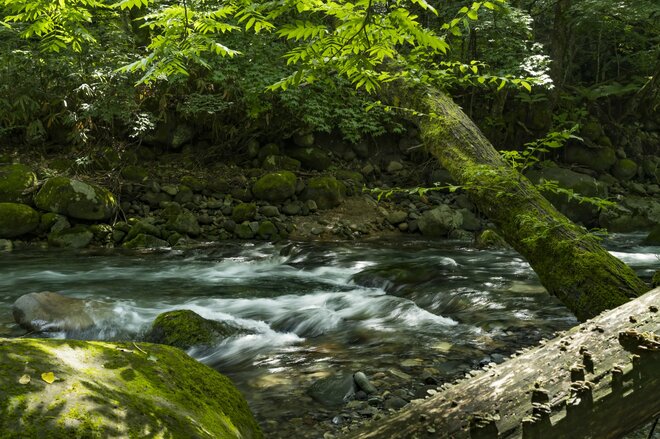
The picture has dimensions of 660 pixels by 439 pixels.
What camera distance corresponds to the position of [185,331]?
4902mm

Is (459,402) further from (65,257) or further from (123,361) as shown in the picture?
(65,257)

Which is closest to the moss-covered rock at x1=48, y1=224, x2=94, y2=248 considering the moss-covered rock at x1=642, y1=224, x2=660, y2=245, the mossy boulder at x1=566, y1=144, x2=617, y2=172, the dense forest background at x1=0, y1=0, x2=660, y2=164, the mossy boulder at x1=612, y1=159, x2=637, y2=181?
the dense forest background at x1=0, y1=0, x2=660, y2=164

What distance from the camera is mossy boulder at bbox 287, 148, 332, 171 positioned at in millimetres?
13227

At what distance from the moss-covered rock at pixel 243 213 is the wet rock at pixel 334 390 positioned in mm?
7515

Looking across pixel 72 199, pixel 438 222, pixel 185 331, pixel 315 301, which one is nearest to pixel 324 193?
pixel 438 222

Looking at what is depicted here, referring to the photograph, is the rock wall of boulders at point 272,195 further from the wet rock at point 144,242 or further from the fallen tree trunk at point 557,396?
the fallen tree trunk at point 557,396

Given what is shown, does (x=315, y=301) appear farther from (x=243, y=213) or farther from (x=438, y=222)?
(x=438, y=222)

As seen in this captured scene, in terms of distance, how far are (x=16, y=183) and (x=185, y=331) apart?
7422 mm

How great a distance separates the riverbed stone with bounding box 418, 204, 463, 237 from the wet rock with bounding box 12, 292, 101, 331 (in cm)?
774

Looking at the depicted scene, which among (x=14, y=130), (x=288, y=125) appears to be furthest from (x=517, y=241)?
(x=14, y=130)

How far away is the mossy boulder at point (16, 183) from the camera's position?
32.9 ft

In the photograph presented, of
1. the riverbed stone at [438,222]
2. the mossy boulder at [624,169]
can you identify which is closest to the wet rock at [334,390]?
the riverbed stone at [438,222]

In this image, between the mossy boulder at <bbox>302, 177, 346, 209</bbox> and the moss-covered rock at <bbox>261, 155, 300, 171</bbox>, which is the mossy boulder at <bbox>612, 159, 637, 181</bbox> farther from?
the moss-covered rock at <bbox>261, 155, 300, 171</bbox>

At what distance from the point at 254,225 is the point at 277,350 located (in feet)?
20.6
